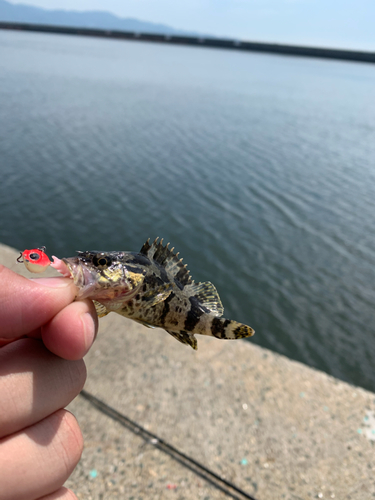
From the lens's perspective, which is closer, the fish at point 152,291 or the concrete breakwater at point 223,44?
the fish at point 152,291

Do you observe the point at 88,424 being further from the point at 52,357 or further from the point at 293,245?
the point at 293,245

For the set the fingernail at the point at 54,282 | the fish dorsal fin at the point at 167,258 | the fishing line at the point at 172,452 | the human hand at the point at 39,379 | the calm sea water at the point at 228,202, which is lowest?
the calm sea water at the point at 228,202

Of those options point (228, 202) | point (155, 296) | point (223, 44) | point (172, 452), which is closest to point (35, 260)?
point (155, 296)

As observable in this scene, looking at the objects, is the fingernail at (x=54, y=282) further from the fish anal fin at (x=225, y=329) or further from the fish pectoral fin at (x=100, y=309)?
the fish anal fin at (x=225, y=329)

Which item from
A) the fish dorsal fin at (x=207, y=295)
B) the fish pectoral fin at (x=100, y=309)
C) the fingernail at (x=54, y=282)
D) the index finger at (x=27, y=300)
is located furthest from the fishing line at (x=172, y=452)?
the fingernail at (x=54, y=282)

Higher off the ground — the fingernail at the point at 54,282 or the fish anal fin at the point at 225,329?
the fingernail at the point at 54,282

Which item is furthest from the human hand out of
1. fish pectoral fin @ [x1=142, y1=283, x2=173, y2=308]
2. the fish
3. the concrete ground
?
the concrete ground

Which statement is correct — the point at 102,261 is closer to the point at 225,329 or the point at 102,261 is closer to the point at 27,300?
the point at 27,300

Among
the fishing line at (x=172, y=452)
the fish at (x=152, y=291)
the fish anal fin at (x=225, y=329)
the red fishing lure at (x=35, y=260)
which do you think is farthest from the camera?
the fishing line at (x=172, y=452)
